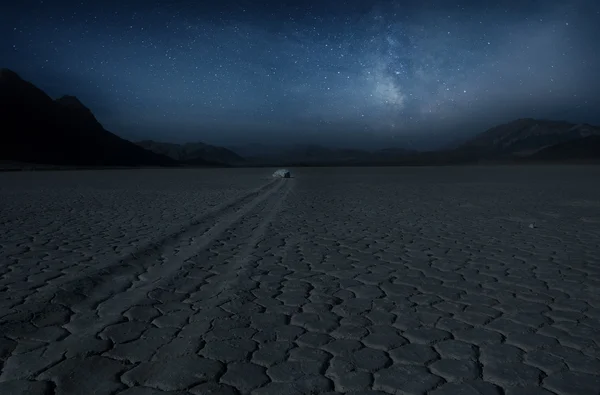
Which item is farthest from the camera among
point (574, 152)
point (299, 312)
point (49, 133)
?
point (574, 152)

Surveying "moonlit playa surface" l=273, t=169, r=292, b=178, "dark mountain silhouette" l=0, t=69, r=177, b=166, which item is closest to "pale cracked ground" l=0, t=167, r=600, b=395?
"moonlit playa surface" l=273, t=169, r=292, b=178

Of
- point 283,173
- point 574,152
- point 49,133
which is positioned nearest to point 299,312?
point 283,173

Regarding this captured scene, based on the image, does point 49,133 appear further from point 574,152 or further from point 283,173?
point 574,152

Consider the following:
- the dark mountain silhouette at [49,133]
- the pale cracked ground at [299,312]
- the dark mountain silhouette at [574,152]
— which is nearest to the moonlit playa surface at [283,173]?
the pale cracked ground at [299,312]

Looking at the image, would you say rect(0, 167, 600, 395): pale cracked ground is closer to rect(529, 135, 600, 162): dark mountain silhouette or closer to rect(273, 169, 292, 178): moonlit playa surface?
rect(273, 169, 292, 178): moonlit playa surface

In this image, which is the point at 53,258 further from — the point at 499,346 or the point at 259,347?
the point at 499,346

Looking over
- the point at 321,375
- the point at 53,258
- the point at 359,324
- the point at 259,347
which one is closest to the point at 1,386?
the point at 259,347
